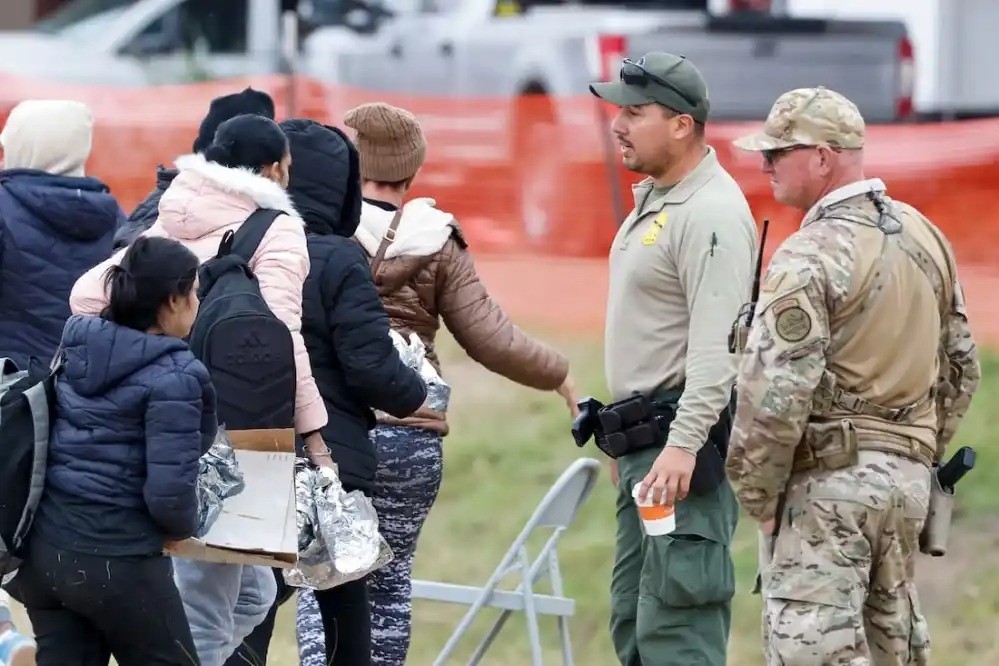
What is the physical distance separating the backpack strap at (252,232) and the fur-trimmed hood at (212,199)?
0.06 feet

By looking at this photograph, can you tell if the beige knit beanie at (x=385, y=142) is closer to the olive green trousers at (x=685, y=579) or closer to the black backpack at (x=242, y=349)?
the black backpack at (x=242, y=349)

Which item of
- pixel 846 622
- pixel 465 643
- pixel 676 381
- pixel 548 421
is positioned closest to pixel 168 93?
pixel 548 421

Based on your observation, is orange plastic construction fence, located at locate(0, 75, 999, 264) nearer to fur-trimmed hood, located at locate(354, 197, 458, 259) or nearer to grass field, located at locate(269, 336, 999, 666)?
grass field, located at locate(269, 336, 999, 666)

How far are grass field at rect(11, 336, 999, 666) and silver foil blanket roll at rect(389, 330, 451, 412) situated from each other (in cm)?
151

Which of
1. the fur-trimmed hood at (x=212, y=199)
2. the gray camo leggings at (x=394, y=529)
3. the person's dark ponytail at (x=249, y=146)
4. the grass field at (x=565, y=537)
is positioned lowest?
the grass field at (x=565, y=537)

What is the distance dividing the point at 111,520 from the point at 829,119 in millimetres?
1867

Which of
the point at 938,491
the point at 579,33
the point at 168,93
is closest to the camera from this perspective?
the point at 938,491

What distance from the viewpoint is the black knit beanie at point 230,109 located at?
16.8 ft

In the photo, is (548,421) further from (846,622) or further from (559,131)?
(846,622)

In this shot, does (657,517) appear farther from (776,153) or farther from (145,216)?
(145,216)

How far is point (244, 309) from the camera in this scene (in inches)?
165

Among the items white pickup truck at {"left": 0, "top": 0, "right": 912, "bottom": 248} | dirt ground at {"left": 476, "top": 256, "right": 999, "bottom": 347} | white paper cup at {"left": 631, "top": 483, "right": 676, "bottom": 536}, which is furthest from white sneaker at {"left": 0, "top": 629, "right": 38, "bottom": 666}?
white pickup truck at {"left": 0, "top": 0, "right": 912, "bottom": 248}

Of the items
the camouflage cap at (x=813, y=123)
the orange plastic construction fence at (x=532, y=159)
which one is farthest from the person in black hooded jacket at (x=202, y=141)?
the orange plastic construction fence at (x=532, y=159)

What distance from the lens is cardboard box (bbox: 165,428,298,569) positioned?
165 inches
